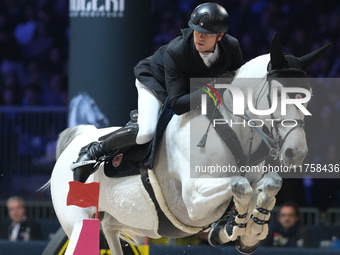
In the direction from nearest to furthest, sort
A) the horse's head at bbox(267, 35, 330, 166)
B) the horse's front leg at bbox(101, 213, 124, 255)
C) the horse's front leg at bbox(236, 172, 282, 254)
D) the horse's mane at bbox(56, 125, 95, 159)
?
the horse's head at bbox(267, 35, 330, 166) → the horse's front leg at bbox(236, 172, 282, 254) → the horse's front leg at bbox(101, 213, 124, 255) → the horse's mane at bbox(56, 125, 95, 159)

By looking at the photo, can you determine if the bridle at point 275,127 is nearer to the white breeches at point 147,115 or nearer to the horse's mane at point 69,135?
the white breeches at point 147,115

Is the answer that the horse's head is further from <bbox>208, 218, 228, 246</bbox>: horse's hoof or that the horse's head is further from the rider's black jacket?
<bbox>208, 218, 228, 246</bbox>: horse's hoof

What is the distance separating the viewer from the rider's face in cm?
550

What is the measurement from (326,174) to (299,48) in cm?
229

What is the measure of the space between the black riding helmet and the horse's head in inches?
16.4

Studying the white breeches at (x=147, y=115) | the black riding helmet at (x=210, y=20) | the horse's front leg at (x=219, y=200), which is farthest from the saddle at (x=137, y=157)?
the black riding helmet at (x=210, y=20)

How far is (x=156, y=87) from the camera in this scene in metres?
6.07

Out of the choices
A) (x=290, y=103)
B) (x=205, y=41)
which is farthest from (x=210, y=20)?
(x=290, y=103)

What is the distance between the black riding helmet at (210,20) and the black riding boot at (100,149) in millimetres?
1000

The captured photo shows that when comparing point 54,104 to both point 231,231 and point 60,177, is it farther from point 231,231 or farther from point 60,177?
point 231,231

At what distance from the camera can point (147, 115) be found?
6.02 m

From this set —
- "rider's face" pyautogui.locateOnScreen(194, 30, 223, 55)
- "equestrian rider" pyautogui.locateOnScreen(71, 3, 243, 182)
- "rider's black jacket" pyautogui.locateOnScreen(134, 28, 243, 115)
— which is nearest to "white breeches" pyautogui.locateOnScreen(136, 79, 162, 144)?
"equestrian rider" pyautogui.locateOnScreen(71, 3, 243, 182)

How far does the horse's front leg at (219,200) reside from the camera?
5281 millimetres

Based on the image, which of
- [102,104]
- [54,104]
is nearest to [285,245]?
[102,104]
